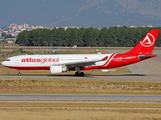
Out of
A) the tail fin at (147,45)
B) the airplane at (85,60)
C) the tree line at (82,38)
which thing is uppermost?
the tree line at (82,38)

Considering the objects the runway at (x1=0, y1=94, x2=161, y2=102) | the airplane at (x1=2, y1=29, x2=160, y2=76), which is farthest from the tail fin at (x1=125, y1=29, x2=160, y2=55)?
the runway at (x1=0, y1=94, x2=161, y2=102)

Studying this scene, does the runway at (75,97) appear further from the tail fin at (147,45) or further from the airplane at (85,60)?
the tail fin at (147,45)

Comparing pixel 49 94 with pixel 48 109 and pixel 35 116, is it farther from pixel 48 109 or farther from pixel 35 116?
pixel 35 116

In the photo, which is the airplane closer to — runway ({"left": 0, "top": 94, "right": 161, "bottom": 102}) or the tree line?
runway ({"left": 0, "top": 94, "right": 161, "bottom": 102})

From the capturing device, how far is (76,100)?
25016 millimetres

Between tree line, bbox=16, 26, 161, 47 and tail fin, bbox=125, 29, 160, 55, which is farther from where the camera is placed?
tree line, bbox=16, 26, 161, 47

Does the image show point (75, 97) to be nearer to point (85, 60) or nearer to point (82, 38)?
point (85, 60)

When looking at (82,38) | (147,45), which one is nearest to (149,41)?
(147,45)

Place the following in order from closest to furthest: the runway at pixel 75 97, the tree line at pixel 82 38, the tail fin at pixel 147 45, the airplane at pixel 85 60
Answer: the runway at pixel 75 97 → the airplane at pixel 85 60 → the tail fin at pixel 147 45 → the tree line at pixel 82 38

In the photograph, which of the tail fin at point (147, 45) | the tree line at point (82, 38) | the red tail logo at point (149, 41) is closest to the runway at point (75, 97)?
the tail fin at point (147, 45)

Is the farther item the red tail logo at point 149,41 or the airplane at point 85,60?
the red tail logo at point 149,41

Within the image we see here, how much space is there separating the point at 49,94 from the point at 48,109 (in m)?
6.42

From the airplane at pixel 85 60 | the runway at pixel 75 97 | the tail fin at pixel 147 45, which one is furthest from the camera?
the tail fin at pixel 147 45

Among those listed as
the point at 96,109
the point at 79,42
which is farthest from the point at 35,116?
the point at 79,42
